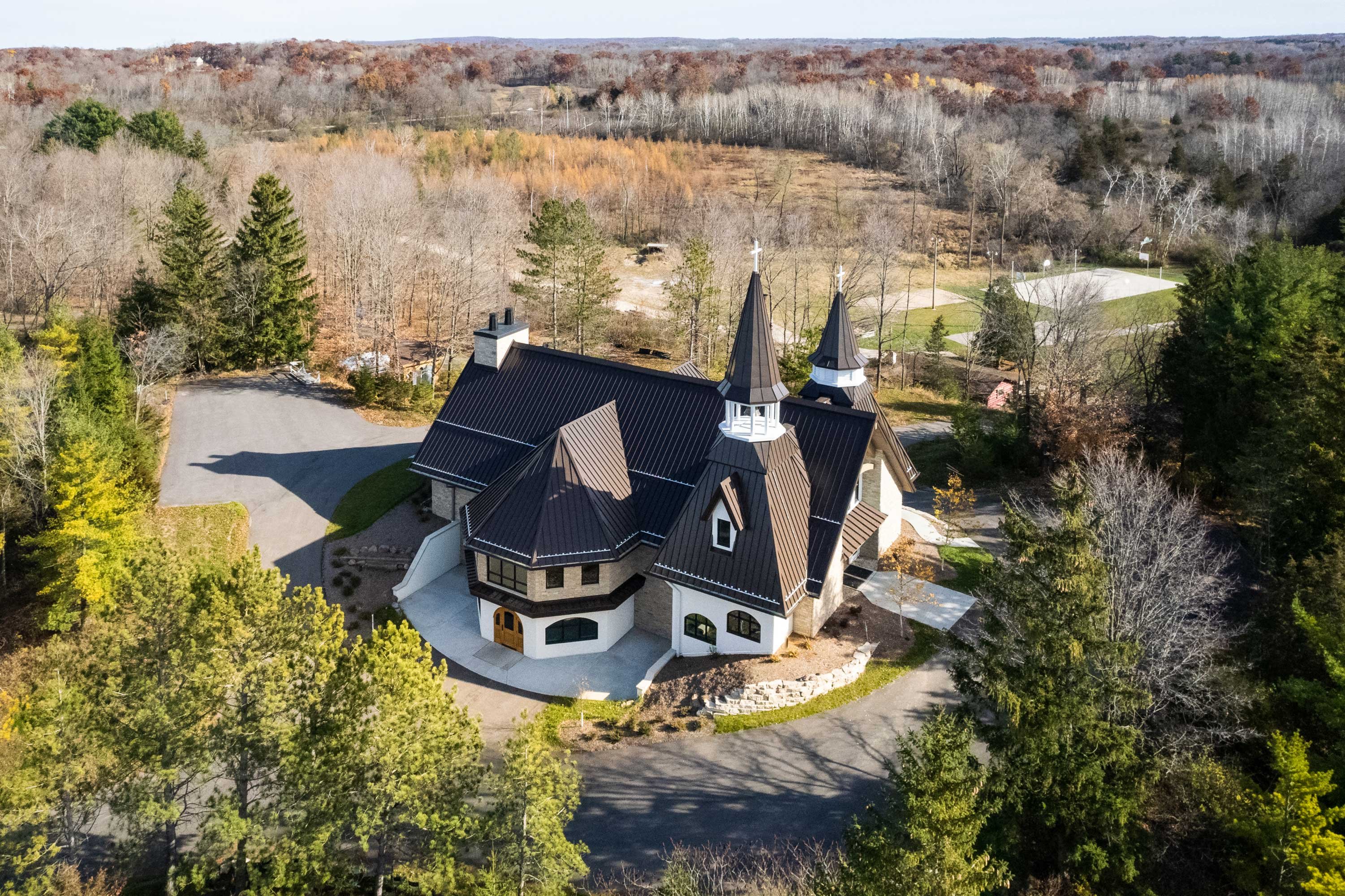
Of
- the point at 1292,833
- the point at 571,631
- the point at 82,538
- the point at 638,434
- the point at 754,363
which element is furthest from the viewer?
the point at 638,434

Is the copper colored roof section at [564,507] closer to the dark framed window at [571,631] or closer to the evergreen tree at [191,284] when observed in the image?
the dark framed window at [571,631]

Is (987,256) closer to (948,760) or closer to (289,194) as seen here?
(289,194)

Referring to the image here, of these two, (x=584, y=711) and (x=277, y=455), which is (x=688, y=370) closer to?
(x=584, y=711)

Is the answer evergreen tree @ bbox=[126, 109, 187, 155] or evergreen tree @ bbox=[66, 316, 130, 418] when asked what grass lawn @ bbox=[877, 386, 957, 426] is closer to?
evergreen tree @ bbox=[66, 316, 130, 418]

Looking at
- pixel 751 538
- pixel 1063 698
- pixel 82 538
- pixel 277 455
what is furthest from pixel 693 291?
pixel 1063 698

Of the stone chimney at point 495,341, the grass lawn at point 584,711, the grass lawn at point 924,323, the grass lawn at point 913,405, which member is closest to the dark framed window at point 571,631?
the grass lawn at point 584,711

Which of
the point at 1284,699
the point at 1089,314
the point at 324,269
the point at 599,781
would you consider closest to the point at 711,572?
the point at 599,781
